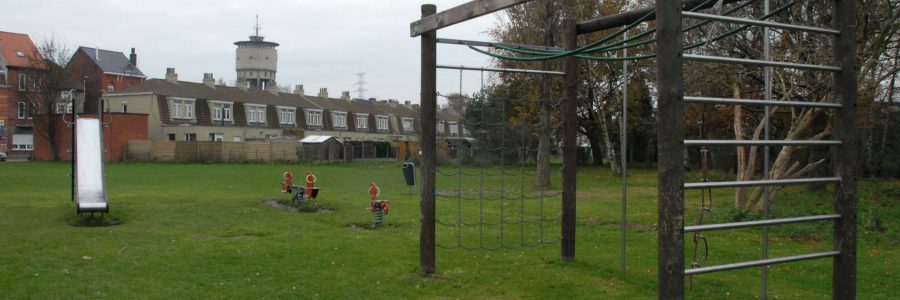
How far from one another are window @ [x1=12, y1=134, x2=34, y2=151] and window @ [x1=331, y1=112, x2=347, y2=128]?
23.0 meters

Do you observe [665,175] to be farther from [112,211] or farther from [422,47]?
[112,211]

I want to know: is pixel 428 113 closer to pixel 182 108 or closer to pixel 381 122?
pixel 182 108

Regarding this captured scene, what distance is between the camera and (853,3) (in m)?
4.60

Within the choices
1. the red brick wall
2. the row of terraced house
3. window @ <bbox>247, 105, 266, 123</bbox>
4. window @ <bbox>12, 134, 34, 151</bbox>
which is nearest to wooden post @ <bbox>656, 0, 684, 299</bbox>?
the row of terraced house

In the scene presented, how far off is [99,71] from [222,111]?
15191 mm

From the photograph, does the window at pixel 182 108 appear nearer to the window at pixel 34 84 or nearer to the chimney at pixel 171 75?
the chimney at pixel 171 75

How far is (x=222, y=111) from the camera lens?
54500 millimetres

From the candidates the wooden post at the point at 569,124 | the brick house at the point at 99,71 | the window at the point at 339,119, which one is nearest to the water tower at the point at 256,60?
the brick house at the point at 99,71

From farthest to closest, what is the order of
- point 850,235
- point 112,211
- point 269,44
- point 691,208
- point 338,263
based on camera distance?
point 269,44 < point 691,208 < point 112,211 < point 338,263 < point 850,235

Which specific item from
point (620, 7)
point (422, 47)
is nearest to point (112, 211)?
point (422, 47)

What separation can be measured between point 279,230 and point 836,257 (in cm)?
914

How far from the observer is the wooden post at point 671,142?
3805 millimetres

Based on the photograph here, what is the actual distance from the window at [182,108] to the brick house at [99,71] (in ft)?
40.2

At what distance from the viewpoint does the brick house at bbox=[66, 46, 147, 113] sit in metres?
60.6
